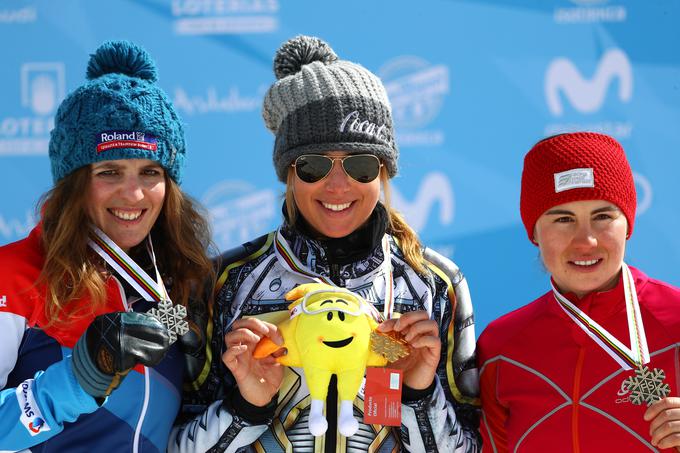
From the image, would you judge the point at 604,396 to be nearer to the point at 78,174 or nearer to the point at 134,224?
the point at 134,224

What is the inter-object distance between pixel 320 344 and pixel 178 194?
0.68 m

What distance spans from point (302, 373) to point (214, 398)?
0.91ft

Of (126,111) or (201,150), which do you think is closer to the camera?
(126,111)

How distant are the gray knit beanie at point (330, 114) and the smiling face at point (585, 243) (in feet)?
1.62

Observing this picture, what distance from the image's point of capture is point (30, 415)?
6.42 feet

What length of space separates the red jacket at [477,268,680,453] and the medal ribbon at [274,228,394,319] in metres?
0.35

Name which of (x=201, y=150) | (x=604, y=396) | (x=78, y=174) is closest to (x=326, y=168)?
(x=78, y=174)

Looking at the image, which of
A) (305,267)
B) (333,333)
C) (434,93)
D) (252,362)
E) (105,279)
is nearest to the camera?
(333,333)

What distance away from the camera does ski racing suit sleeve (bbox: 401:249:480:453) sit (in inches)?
86.3

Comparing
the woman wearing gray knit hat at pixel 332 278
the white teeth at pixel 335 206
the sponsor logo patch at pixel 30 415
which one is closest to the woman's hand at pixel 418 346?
the woman wearing gray knit hat at pixel 332 278

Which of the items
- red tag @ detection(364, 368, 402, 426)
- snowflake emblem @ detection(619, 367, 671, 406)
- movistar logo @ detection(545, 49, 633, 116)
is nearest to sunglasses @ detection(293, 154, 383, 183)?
red tag @ detection(364, 368, 402, 426)

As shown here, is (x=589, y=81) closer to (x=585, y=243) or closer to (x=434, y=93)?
(x=434, y=93)

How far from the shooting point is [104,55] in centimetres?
235

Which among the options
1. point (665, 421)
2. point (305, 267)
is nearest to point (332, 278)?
point (305, 267)
